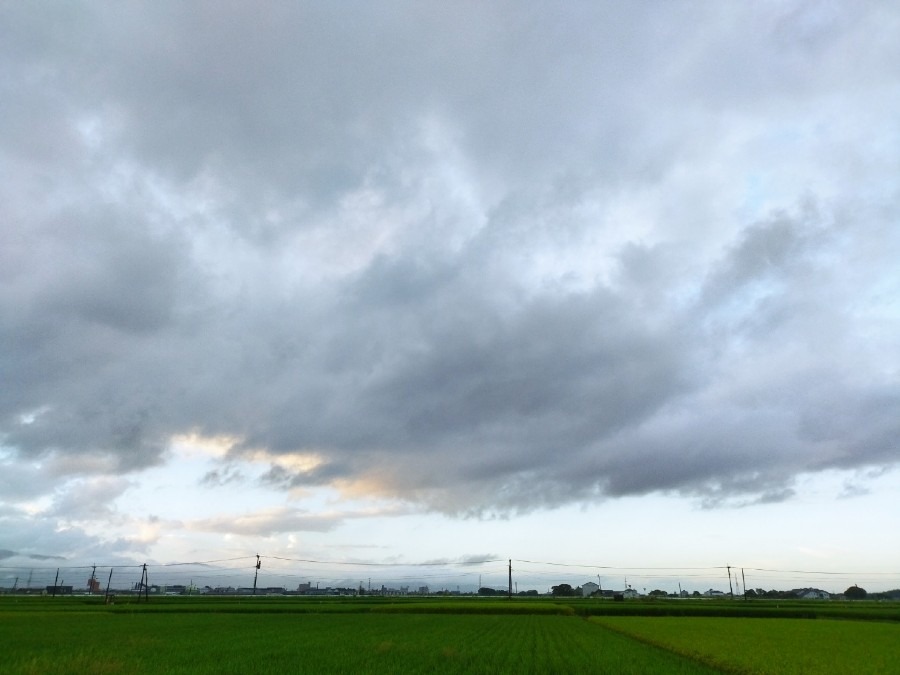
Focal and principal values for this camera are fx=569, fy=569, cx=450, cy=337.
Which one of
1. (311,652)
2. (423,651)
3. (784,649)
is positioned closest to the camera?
(311,652)

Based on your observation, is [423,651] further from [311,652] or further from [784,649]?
[784,649]

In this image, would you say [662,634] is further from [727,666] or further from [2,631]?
[2,631]

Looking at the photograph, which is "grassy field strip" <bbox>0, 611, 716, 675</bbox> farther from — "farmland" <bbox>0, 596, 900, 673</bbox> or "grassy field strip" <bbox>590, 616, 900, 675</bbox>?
"grassy field strip" <bbox>590, 616, 900, 675</bbox>

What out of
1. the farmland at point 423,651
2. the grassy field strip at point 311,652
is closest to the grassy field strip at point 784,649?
the farmland at point 423,651

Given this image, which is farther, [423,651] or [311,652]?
[423,651]

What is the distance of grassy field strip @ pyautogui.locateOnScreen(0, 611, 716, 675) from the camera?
2422cm

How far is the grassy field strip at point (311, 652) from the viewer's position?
24.2 metres

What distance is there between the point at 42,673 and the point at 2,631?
2618cm

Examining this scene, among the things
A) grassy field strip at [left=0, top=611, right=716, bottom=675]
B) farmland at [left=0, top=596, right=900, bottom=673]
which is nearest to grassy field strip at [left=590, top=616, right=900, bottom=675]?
farmland at [left=0, top=596, right=900, bottom=673]

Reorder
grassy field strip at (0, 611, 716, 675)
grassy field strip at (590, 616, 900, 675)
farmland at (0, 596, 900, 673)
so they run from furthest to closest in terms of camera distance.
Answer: grassy field strip at (590, 616, 900, 675) → farmland at (0, 596, 900, 673) → grassy field strip at (0, 611, 716, 675)

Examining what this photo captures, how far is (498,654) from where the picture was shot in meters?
30.9

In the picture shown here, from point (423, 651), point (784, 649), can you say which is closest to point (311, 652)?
point (423, 651)

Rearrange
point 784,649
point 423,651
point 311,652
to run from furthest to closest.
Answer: point 784,649 < point 423,651 < point 311,652

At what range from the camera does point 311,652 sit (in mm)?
30047
